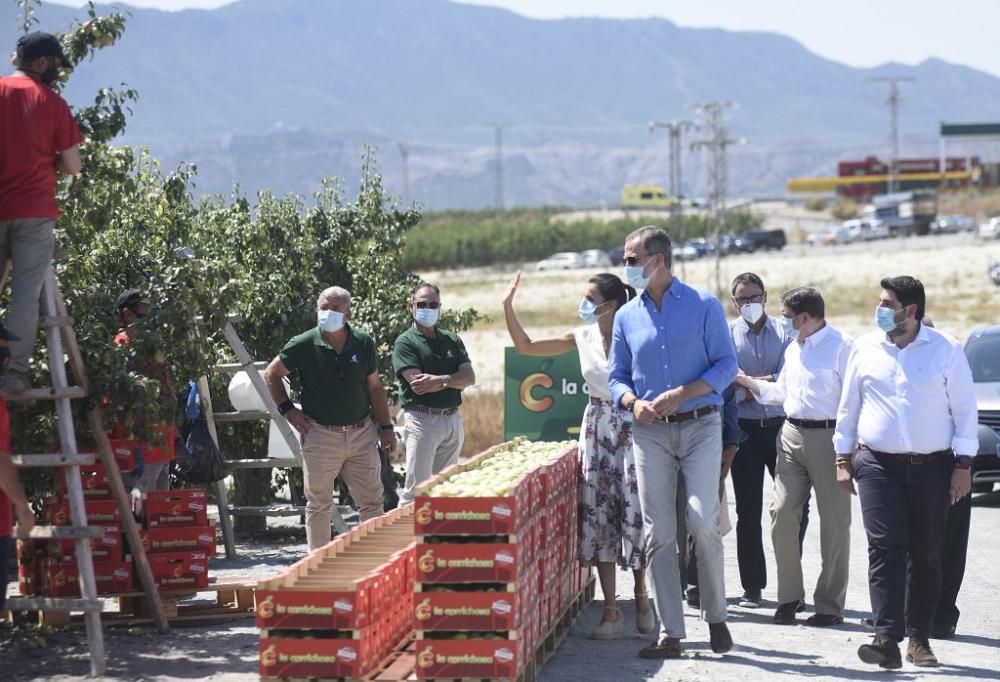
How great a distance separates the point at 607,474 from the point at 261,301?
608cm

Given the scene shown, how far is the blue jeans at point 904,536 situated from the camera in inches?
346

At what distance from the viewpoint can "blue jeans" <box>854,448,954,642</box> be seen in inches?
346

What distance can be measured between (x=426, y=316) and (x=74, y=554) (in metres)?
3.18

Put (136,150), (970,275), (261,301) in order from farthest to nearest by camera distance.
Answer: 1. (970,275)
2. (261,301)
3. (136,150)

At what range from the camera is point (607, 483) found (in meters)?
9.87

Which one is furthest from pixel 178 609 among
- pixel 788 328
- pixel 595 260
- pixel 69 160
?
pixel 595 260

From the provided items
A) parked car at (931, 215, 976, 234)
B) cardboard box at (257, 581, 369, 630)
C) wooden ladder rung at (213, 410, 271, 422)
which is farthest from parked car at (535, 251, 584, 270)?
cardboard box at (257, 581, 369, 630)

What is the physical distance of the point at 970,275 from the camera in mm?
67125

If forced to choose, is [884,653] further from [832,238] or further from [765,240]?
[832,238]

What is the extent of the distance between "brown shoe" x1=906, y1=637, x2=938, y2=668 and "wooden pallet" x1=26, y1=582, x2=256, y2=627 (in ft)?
13.9

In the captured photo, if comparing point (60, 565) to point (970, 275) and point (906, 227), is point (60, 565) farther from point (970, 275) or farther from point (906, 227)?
point (906, 227)

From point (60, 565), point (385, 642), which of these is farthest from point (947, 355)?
point (60, 565)

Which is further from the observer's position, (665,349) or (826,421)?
(826,421)

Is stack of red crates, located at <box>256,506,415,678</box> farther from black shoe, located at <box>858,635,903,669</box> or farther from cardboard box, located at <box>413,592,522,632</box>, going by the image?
black shoe, located at <box>858,635,903,669</box>
